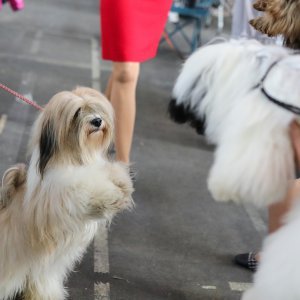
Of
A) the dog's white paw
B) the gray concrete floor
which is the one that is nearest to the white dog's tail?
the dog's white paw

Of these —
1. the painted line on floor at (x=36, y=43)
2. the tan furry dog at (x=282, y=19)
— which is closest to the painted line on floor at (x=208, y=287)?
the tan furry dog at (x=282, y=19)

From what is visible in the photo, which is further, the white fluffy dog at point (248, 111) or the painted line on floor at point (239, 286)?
the painted line on floor at point (239, 286)

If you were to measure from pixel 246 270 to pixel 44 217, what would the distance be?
53.9 inches

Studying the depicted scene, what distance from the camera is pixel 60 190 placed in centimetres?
203

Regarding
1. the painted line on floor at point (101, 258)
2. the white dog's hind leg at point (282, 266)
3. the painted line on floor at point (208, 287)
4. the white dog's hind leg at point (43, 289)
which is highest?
the white dog's hind leg at point (282, 266)

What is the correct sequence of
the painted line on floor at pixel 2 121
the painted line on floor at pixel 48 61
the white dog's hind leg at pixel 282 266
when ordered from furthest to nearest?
the painted line on floor at pixel 48 61
the painted line on floor at pixel 2 121
the white dog's hind leg at pixel 282 266

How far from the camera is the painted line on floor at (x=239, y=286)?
108 inches

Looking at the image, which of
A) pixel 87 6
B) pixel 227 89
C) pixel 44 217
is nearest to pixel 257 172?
pixel 227 89

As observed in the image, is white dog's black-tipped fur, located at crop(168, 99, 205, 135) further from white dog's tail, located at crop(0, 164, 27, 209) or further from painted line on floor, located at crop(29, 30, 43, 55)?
painted line on floor, located at crop(29, 30, 43, 55)

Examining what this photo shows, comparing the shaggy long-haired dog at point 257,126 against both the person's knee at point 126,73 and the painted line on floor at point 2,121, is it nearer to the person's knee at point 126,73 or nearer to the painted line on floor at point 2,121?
the person's knee at point 126,73

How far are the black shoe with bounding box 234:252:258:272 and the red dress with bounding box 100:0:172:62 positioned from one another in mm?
1363

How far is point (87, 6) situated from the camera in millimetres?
9992

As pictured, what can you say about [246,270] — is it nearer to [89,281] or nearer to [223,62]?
[89,281]

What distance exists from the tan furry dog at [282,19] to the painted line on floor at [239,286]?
59.4 inches
